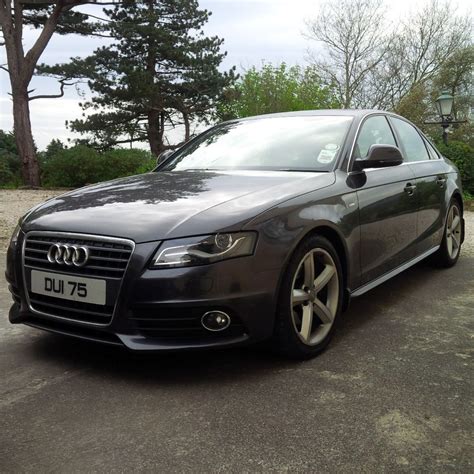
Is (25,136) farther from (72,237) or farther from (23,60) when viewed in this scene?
(72,237)

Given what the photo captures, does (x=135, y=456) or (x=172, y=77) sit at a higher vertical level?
(x=172, y=77)

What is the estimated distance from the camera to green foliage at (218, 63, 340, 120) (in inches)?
945

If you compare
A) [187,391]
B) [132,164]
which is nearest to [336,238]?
[187,391]

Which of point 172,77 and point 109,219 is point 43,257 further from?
point 172,77

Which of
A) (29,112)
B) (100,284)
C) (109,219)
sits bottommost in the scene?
(100,284)

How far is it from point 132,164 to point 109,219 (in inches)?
718

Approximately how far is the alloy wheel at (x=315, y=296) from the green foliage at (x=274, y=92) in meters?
21.0

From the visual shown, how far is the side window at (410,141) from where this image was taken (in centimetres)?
459

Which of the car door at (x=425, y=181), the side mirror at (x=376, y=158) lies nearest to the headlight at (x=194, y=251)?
the side mirror at (x=376, y=158)

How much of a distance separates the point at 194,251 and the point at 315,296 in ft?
2.78

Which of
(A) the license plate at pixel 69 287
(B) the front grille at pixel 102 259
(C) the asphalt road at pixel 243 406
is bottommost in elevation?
(C) the asphalt road at pixel 243 406

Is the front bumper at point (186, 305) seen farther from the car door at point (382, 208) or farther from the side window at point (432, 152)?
the side window at point (432, 152)

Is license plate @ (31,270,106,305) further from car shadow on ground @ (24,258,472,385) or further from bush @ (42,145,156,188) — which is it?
bush @ (42,145,156,188)

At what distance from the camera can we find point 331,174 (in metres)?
3.41
